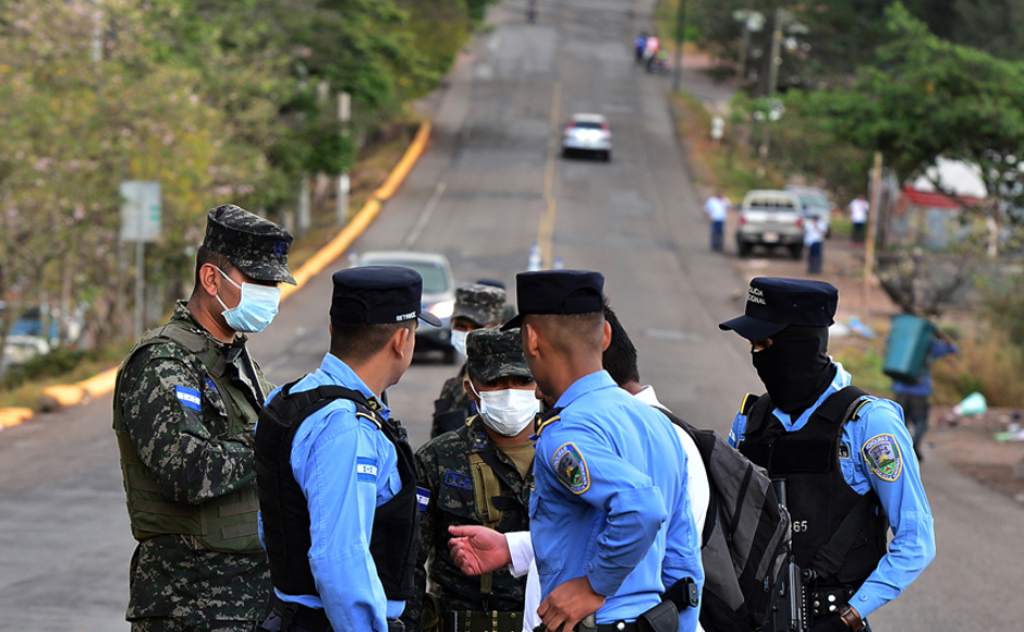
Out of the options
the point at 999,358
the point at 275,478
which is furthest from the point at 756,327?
the point at 999,358

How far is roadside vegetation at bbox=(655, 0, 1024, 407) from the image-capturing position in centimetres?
2719

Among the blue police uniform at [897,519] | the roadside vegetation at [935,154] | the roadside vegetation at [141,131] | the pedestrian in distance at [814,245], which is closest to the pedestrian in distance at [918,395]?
the roadside vegetation at [935,154]

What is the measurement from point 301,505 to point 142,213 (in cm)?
2146

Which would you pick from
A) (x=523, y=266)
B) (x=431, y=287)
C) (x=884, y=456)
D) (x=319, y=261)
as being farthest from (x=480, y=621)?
(x=319, y=261)

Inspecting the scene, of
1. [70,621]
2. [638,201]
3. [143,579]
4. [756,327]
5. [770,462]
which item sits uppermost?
[756,327]

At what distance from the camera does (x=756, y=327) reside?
575cm

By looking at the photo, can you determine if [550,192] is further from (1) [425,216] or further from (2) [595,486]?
(2) [595,486]

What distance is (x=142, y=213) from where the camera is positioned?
2525cm

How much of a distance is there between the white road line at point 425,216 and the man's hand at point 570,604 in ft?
131

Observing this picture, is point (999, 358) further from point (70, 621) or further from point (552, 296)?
point (552, 296)

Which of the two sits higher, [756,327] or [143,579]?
[756,327]

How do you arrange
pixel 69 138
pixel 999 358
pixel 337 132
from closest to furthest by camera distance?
pixel 999 358
pixel 69 138
pixel 337 132

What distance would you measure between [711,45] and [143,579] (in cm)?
8520

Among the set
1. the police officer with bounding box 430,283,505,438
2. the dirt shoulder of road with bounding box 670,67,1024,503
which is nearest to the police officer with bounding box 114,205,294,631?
the police officer with bounding box 430,283,505,438
